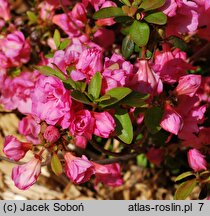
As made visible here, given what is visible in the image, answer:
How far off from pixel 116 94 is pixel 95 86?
5cm

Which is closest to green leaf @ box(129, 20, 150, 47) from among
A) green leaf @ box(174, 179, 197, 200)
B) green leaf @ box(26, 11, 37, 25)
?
green leaf @ box(174, 179, 197, 200)

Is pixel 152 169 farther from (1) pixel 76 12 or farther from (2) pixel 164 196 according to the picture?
(1) pixel 76 12

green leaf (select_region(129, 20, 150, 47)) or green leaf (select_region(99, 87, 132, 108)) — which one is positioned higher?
green leaf (select_region(129, 20, 150, 47))

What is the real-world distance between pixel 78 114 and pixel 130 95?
13cm

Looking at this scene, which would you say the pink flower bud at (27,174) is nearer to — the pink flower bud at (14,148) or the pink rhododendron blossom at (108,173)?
the pink flower bud at (14,148)

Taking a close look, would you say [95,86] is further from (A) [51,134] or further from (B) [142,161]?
(B) [142,161]

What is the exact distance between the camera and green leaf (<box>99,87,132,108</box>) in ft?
3.32

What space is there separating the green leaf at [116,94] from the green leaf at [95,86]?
0.07 ft

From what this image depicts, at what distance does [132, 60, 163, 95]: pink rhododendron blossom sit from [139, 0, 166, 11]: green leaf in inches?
5.1

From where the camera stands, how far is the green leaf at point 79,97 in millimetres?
993

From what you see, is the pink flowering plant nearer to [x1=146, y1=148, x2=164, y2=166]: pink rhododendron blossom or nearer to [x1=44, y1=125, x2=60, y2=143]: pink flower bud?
[x1=44, y1=125, x2=60, y2=143]: pink flower bud

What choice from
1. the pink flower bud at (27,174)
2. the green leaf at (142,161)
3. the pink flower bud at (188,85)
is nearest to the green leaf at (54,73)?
the pink flower bud at (27,174)

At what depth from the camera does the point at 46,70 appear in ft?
3.58

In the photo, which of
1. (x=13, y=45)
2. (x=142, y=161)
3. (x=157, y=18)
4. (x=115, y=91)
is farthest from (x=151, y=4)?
(x=142, y=161)
